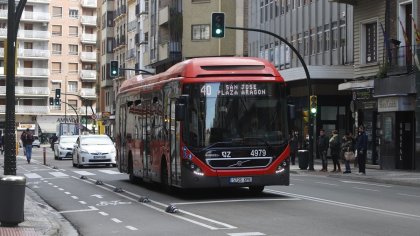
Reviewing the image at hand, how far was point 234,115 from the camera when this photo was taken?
17328mm

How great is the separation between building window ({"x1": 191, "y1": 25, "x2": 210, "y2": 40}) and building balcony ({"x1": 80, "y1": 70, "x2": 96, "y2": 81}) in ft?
177

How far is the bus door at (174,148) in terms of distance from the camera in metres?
17.5

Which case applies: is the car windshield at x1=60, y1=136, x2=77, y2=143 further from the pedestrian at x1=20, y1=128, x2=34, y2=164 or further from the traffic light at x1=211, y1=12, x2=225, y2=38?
the traffic light at x1=211, y1=12, x2=225, y2=38

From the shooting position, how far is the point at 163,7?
69.0 metres

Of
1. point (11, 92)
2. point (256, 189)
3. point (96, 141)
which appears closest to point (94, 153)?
point (96, 141)

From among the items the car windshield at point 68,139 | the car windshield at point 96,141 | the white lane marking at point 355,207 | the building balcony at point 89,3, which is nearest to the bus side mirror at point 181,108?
the white lane marking at point 355,207

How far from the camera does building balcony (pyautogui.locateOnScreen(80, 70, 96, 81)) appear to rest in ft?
375

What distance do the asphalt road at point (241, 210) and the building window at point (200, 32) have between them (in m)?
40.2

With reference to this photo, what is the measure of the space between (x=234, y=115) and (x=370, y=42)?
67.3 ft

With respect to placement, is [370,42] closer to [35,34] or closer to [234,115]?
[234,115]

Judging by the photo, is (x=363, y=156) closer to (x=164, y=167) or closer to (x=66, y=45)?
(x=164, y=167)

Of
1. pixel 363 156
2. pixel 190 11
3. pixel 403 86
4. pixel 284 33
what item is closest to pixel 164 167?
pixel 363 156

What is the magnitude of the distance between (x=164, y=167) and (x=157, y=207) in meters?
2.98

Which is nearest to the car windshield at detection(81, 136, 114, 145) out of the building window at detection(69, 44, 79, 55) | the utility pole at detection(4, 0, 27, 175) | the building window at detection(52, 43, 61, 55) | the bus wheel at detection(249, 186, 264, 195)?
the bus wheel at detection(249, 186, 264, 195)
